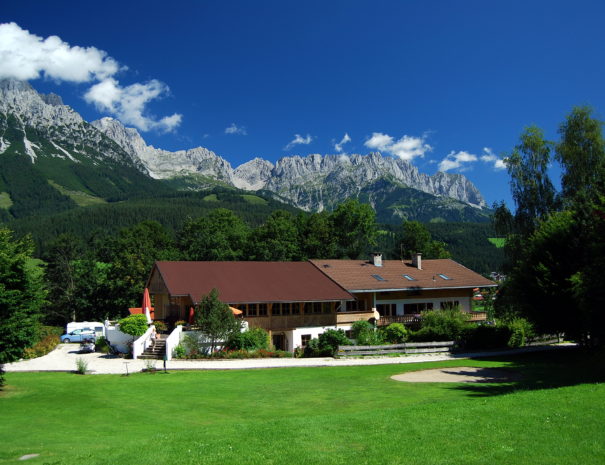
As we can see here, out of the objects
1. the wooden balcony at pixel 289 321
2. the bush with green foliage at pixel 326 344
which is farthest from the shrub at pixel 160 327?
the bush with green foliage at pixel 326 344

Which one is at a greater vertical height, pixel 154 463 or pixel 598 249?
pixel 598 249

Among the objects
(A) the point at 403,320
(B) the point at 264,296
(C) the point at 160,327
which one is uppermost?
(B) the point at 264,296

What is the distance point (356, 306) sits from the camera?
42.4 meters

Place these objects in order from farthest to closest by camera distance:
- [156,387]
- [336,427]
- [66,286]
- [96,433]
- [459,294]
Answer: [66,286] → [459,294] → [156,387] → [96,433] → [336,427]

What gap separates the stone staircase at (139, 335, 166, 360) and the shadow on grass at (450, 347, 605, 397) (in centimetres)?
1835

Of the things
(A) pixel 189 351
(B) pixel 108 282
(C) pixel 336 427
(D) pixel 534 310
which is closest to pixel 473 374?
(D) pixel 534 310

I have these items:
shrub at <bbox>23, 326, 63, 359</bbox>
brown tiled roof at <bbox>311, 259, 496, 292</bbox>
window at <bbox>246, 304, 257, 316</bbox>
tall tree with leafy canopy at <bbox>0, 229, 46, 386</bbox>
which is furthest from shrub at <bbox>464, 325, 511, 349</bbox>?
shrub at <bbox>23, 326, 63, 359</bbox>

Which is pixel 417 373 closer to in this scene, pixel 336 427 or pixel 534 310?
pixel 534 310

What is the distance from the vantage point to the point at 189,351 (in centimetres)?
3064

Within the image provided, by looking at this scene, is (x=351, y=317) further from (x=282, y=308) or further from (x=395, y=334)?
(x=282, y=308)

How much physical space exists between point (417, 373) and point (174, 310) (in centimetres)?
2028

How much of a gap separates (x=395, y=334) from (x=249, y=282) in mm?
11814

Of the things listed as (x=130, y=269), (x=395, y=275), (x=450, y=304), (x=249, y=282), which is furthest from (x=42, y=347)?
(x=450, y=304)

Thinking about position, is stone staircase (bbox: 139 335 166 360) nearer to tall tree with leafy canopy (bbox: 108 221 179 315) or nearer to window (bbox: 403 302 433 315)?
window (bbox: 403 302 433 315)
